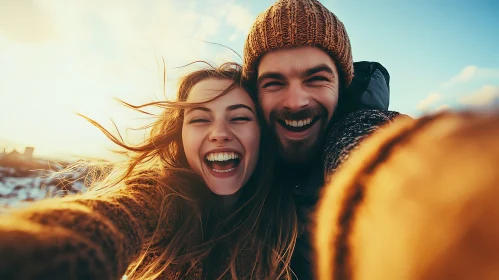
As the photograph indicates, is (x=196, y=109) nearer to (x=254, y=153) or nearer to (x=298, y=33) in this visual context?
(x=254, y=153)

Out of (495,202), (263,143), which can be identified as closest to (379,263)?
(495,202)

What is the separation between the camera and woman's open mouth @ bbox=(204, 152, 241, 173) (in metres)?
1.89

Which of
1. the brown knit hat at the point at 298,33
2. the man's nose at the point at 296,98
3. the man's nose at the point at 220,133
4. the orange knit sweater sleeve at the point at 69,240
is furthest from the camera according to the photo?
the brown knit hat at the point at 298,33

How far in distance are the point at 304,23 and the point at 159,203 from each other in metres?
1.65

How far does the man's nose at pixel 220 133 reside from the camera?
1.80 m

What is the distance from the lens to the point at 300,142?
2008 millimetres

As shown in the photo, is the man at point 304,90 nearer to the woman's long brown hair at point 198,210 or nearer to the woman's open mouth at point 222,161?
the woman's long brown hair at point 198,210

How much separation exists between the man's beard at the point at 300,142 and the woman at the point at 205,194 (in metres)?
0.11

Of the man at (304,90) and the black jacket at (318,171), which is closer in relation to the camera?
the black jacket at (318,171)

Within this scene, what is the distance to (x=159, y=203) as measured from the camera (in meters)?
1.62

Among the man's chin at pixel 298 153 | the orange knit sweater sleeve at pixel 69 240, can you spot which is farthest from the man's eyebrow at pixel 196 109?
the orange knit sweater sleeve at pixel 69 240

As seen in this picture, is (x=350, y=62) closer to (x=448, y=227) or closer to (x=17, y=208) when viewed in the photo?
(x=448, y=227)

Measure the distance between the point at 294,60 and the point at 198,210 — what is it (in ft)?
4.21

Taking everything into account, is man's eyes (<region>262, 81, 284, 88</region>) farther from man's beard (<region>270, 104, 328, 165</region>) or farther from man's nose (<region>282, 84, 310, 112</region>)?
man's beard (<region>270, 104, 328, 165</region>)
